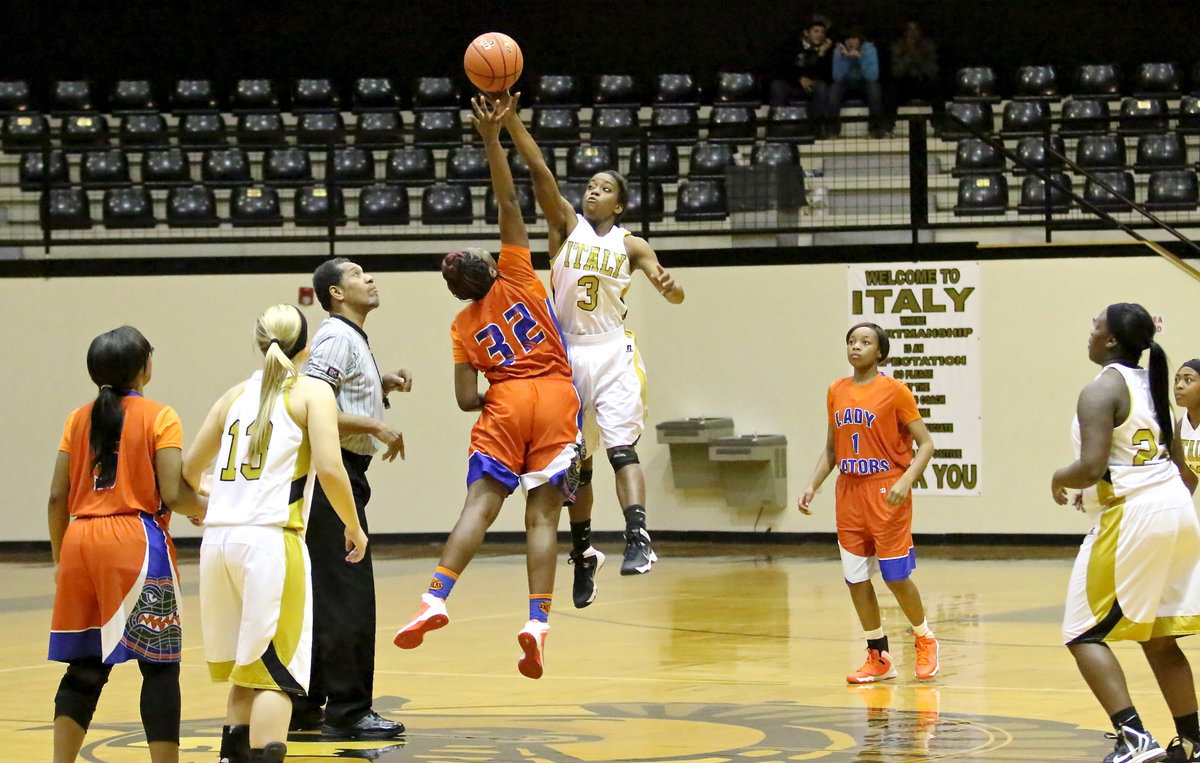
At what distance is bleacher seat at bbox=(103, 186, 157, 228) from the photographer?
16.7m

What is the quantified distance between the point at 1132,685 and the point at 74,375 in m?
11.2

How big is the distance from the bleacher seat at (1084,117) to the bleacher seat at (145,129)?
29.0 ft

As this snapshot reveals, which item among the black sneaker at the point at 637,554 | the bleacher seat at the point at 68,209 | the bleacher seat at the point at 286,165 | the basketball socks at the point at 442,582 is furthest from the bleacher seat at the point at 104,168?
the basketball socks at the point at 442,582

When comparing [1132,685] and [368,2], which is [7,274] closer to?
[368,2]

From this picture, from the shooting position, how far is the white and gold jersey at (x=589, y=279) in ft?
23.7

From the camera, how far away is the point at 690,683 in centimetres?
848

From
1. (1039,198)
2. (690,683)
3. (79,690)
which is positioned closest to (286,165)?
(1039,198)

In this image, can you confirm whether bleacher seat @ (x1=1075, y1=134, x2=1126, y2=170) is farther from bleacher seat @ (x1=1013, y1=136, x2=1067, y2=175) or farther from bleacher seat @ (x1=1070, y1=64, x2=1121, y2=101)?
bleacher seat @ (x1=1070, y1=64, x2=1121, y2=101)

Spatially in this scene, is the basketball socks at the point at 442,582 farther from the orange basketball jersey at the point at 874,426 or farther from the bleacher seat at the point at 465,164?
the bleacher seat at the point at 465,164

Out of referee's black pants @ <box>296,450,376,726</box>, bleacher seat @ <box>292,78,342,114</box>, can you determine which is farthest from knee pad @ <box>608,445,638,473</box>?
bleacher seat @ <box>292,78,342,114</box>

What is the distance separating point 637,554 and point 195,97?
13.7m

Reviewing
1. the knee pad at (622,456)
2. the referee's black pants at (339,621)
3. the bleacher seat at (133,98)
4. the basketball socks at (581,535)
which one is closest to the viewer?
the referee's black pants at (339,621)

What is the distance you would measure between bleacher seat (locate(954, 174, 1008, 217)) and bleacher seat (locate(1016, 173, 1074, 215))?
18cm

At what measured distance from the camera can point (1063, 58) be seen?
19.1 m
